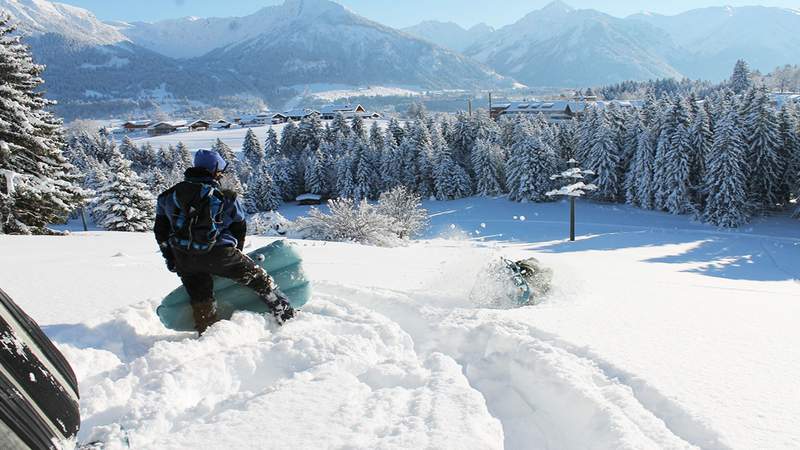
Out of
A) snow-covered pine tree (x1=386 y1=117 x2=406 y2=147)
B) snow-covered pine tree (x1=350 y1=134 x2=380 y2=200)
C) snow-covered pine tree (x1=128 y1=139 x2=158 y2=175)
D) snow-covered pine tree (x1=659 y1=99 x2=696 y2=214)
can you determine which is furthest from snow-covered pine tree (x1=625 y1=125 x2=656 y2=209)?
snow-covered pine tree (x1=128 y1=139 x2=158 y2=175)

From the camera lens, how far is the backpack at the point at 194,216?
4465 millimetres

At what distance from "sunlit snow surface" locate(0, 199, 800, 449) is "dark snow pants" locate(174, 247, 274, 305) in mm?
369

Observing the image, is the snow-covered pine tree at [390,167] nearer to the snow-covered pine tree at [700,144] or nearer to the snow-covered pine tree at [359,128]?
the snow-covered pine tree at [359,128]

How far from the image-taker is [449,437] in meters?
3.02

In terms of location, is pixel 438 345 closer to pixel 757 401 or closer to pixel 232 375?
pixel 232 375

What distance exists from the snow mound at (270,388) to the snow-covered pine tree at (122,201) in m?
32.1

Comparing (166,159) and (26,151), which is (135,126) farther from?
(26,151)

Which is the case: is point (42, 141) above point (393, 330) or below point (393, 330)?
above

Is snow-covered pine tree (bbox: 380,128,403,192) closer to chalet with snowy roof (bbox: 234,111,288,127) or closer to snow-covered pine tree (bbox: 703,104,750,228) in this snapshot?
snow-covered pine tree (bbox: 703,104,750,228)

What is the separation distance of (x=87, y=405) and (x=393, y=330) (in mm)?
2656

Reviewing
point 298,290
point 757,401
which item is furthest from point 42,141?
point 757,401

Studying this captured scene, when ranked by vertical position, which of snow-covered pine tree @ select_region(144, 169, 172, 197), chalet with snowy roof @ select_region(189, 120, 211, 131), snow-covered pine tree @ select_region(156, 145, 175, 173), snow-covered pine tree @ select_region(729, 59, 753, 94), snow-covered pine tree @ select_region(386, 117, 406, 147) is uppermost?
snow-covered pine tree @ select_region(729, 59, 753, 94)

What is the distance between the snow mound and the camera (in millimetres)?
2998

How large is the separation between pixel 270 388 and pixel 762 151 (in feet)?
146
